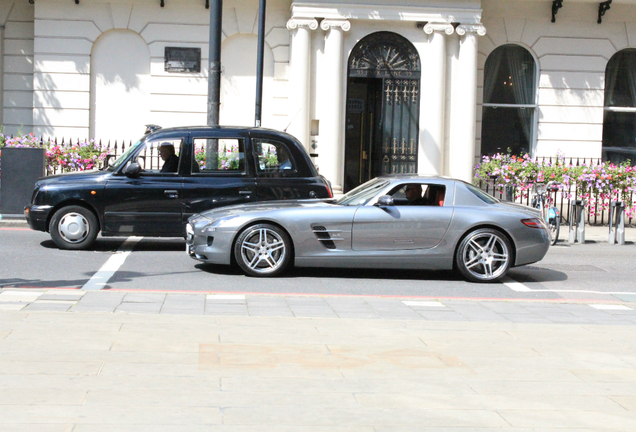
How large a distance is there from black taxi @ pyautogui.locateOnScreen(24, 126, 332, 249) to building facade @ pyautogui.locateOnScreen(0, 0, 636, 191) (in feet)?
20.8

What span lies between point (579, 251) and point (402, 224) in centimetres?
532

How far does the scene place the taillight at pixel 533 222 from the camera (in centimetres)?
984

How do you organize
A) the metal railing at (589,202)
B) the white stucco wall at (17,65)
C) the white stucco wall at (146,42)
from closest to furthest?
1. the metal railing at (589,202)
2. the white stucco wall at (146,42)
3. the white stucco wall at (17,65)

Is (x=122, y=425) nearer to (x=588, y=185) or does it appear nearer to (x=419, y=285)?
(x=419, y=285)

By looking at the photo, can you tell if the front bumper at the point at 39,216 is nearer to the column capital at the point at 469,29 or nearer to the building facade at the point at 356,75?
the building facade at the point at 356,75

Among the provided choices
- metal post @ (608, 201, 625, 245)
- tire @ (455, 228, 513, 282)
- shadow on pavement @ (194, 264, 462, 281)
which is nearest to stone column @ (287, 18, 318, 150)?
metal post @ (608, 201, 625, 245)

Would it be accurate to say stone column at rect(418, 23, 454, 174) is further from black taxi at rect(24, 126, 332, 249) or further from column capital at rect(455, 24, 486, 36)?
black taxi at rect(24, 126, 332, 249)

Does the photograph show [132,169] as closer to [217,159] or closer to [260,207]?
[217,159]

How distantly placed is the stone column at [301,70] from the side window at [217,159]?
21.0ft

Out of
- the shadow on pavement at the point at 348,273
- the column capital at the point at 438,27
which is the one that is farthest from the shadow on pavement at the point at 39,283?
the column capital at the point at 438,27

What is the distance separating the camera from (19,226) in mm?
14391

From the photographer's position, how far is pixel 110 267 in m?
10.1

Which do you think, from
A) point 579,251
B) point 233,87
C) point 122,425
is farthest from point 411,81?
point 122,425

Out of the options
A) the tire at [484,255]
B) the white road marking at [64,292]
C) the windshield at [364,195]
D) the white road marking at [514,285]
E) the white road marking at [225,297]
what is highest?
the windshield at [364,195]
